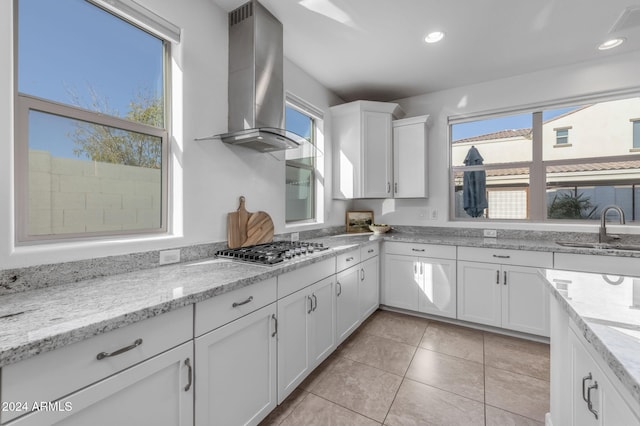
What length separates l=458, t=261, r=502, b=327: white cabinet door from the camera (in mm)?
2619

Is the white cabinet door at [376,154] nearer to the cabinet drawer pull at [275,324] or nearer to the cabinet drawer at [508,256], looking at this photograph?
the cabinet drawer at [508,256]

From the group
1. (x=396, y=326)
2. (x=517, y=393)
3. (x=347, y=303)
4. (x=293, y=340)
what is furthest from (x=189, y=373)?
Answer: (x=396, y=326)

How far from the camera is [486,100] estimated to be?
3.12 m

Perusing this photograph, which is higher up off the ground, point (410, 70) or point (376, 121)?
point (410, 70)

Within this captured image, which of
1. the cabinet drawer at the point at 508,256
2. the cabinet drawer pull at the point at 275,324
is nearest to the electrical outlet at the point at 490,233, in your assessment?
the cabinet drawer at the point at 508,256

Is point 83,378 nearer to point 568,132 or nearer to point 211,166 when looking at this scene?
point 211,166

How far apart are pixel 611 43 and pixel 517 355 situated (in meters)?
2.82

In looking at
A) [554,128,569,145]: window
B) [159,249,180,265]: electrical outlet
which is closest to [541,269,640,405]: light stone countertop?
[159,249,180,265]: electrical outlet

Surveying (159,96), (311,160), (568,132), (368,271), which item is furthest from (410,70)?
(159,96)

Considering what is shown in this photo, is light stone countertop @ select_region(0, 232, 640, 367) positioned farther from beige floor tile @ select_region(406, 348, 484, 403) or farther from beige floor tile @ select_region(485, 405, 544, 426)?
beige floor tile @ select_region(485, 405, 544, 426)

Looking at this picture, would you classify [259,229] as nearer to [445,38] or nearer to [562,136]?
[445,38]

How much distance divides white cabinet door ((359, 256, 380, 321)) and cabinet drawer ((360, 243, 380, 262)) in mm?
42

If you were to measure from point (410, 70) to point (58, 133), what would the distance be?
9.56 ft

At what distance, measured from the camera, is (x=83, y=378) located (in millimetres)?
819
